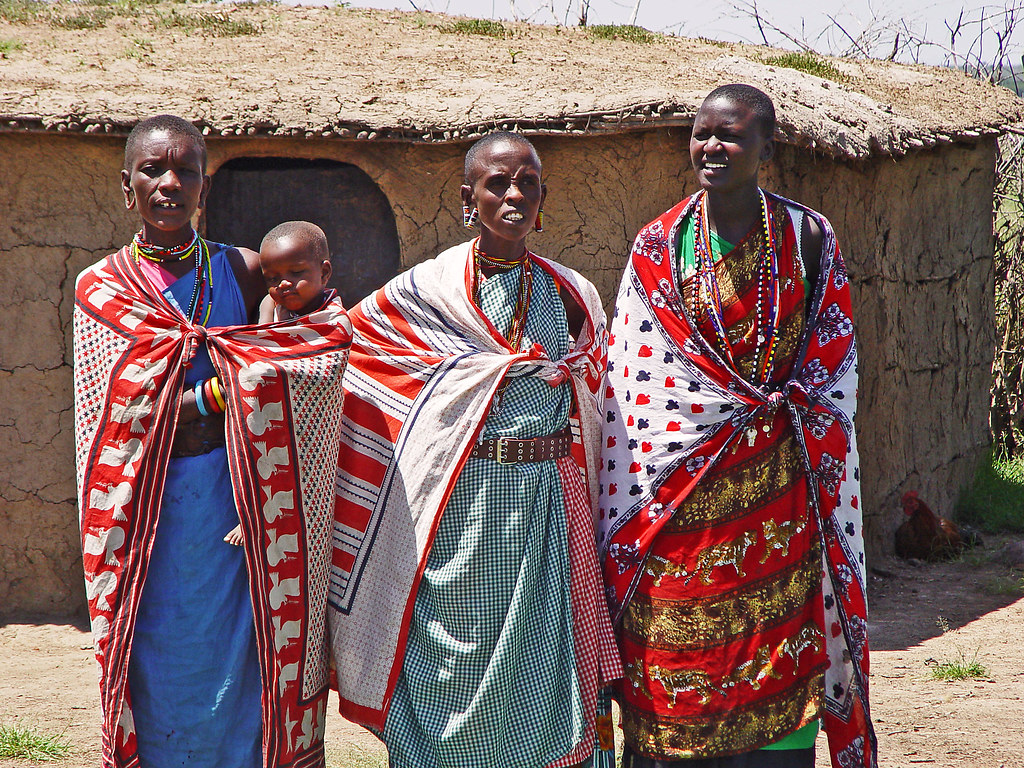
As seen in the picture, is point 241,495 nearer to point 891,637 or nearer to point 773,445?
point 773,445

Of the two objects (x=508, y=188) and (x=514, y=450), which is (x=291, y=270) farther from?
(x=514, y=450)

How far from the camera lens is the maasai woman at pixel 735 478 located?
2.82 meters

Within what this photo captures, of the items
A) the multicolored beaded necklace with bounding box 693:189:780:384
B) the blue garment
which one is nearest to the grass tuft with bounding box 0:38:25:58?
the blue garment

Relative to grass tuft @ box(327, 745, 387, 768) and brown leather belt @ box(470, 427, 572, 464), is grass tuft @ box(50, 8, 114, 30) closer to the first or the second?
grass tuft @ box(327, 745, 387, 768)

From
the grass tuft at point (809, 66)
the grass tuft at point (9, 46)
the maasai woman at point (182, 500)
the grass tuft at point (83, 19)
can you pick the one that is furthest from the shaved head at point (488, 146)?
the grass tuft at point (83, 19)

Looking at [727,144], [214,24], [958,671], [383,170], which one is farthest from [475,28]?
[958,671]

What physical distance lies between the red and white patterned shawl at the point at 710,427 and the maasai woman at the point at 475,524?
13cm

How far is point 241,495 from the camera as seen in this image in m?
2.64

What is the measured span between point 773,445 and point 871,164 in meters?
3.33

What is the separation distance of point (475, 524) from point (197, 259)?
1030mm

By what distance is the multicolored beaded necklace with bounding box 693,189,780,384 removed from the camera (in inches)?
111

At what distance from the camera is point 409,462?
2.89 metres

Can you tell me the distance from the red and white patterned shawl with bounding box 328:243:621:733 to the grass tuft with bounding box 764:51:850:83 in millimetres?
4005

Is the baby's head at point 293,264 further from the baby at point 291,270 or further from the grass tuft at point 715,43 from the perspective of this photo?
the grass tuft at point 715,43
